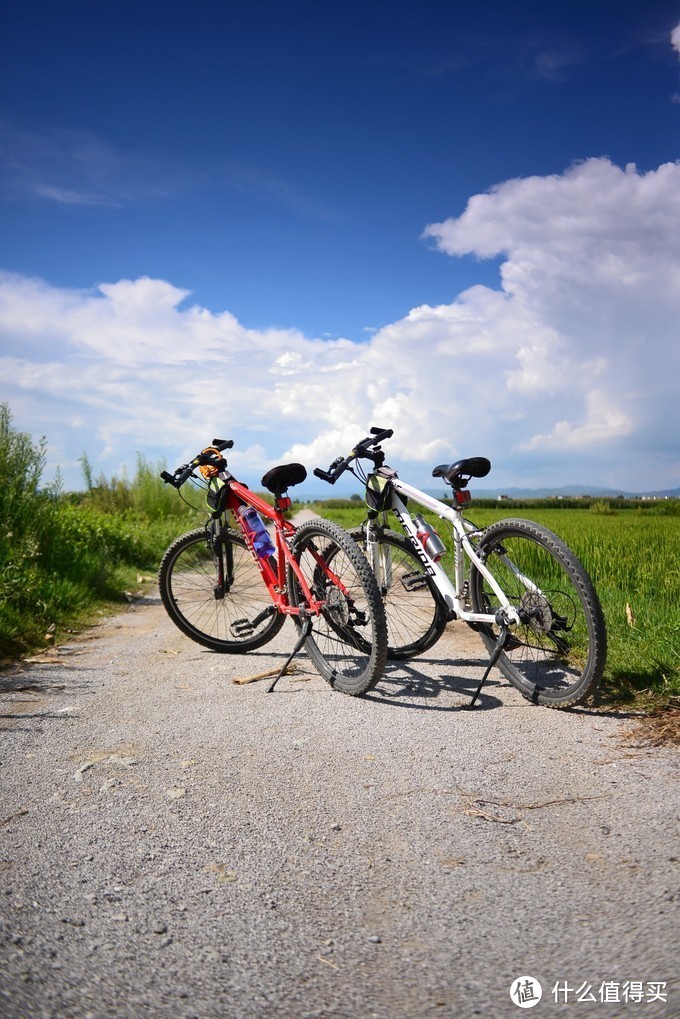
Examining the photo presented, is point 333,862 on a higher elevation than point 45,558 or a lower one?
lower

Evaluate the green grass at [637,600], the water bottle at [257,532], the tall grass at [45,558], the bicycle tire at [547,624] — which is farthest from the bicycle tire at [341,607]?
the tall grass at [45,558]

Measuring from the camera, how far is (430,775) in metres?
3.17

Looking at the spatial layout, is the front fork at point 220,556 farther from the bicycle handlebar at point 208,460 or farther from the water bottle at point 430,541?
the water bottle at point 430,541

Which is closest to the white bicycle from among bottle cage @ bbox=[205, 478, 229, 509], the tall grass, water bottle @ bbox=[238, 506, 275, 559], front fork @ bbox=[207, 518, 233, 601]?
water bottle @ bbox=[238, 506, 275, 559]

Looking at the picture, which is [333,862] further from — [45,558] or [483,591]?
[45,558]

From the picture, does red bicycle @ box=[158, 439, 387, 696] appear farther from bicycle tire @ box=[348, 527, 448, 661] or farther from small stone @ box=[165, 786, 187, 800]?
small stone @ box=[165, 786, 187, 800]

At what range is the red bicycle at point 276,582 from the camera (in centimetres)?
462

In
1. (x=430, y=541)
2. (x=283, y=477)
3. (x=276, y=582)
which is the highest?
(x=283, y=477)

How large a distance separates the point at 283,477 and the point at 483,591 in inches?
63.2

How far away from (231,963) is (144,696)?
2658 mm

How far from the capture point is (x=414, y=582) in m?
4.82

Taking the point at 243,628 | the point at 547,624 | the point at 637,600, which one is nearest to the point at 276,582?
the point at 243,628

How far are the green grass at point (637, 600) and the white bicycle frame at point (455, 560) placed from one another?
0.71 meters

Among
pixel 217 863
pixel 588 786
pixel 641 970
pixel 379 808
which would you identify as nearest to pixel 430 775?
pixel 379 808
